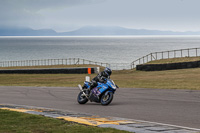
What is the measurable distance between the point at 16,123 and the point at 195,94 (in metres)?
9.07

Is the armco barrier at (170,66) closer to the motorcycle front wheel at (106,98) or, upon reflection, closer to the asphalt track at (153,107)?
the asphalt track at (153,107)

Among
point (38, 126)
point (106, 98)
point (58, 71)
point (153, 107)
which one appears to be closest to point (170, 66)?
point (58, 71)

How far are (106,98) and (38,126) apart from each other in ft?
16.5

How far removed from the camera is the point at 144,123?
8938mm

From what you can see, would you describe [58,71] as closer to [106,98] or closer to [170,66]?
[170,66]

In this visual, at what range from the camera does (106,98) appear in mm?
13203

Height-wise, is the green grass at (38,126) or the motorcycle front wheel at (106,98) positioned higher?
the motorcycle front wheel at (106,98)

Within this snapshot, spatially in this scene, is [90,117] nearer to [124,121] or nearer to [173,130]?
[124,121]

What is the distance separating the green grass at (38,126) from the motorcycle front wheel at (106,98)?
362 centimetres

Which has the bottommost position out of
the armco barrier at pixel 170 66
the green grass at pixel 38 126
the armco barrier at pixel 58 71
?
the green grass at pixel 38 126

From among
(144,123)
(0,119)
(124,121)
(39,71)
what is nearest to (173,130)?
(144,123)

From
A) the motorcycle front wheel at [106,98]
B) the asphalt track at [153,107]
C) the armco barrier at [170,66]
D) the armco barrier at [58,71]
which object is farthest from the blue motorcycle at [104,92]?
the armco barrier at [58,71]

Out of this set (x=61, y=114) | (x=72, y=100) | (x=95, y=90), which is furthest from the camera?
(x=72, y=100)

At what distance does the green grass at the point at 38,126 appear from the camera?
7.83 meters
